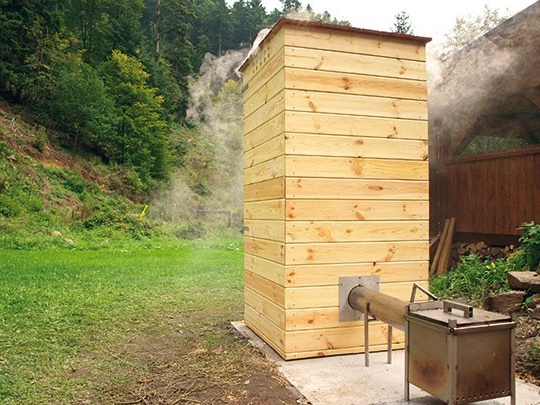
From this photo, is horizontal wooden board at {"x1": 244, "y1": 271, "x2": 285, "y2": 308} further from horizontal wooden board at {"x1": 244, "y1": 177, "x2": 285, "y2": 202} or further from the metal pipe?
horizontal wooden board at {"x1": 244, "y1": 177, "x2": 285, "y2": 202}

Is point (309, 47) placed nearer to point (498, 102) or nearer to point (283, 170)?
point (283, 170)

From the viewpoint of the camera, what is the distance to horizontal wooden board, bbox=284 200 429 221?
10.6 ft

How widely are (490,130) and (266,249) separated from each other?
491 cm

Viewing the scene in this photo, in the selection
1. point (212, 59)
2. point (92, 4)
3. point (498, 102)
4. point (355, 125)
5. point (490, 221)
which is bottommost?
point (490, 221)

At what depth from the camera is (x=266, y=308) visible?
11.9 ft

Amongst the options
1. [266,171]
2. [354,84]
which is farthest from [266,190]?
[354,84]

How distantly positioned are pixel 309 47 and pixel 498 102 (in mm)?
3812

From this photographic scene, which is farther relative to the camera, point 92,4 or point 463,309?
point 92,4

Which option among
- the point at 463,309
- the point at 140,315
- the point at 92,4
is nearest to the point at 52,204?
the point at 140,315

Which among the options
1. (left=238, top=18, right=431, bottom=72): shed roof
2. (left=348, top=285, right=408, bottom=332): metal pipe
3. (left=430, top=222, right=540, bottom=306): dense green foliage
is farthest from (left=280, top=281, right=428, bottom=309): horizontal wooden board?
(left=430, top=222, right=540, bottom=306): dense green foliage

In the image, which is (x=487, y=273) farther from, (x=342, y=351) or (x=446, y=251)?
(x=342, y=351)

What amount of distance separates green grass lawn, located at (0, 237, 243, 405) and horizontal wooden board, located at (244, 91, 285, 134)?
1.83 meters

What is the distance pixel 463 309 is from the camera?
2.23m

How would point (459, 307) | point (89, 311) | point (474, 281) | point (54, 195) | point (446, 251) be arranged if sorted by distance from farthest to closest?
point (54, 195) < point (446, 251) < point (474, 281) < point (89, 311) < point (459, 307)
